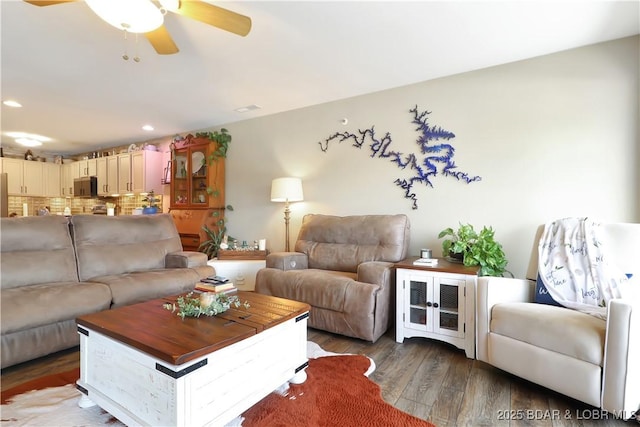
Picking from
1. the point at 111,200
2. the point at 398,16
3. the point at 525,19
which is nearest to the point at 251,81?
the point at 398,16

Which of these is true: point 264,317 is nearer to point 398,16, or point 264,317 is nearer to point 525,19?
point 398,16

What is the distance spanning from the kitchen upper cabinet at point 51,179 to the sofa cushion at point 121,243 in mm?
4893

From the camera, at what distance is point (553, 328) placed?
5.55 ft

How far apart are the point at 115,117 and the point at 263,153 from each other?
6.96 ft

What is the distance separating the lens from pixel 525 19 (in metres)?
2.12

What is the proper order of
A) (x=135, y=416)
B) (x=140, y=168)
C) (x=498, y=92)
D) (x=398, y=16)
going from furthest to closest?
(x=140, y=168) < (x=498, y=92) < (x=398, y=16) < (x=135, y=416)

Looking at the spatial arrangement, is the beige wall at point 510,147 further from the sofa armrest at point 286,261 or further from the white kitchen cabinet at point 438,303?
the sofa armrest at point 286,261

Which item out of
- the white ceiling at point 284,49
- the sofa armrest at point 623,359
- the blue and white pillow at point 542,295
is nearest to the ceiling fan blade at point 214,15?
the white ceiling at point 284,49

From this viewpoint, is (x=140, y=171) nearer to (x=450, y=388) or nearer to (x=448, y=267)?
(x=448, y=267)

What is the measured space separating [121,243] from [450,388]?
10.3 ft

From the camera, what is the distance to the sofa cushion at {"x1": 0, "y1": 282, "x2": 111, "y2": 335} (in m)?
1.97

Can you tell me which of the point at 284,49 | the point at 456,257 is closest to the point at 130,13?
the point at 284,49

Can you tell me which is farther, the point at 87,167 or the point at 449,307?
the point at 87,167

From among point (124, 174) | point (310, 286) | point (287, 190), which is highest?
point (124, 174)
